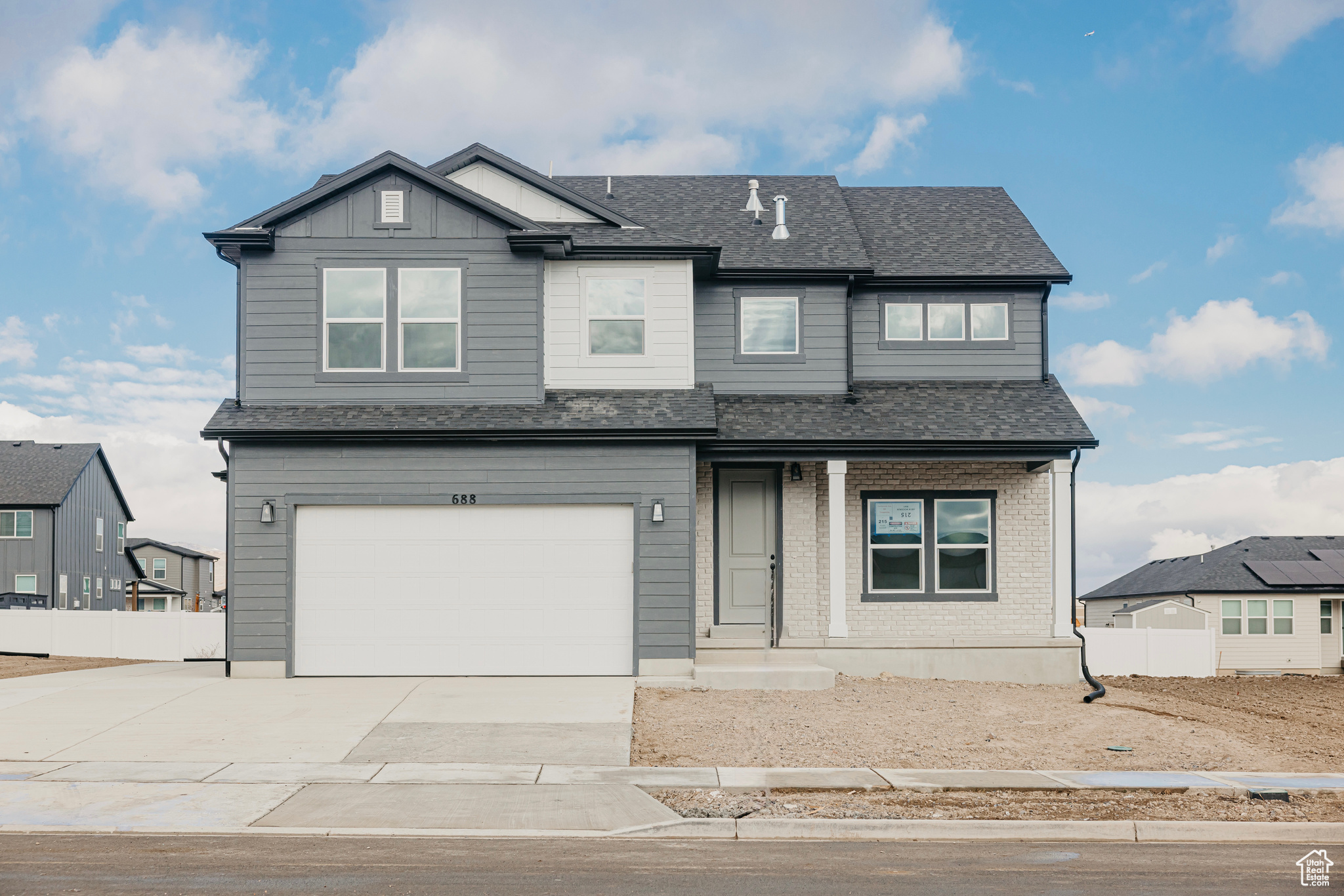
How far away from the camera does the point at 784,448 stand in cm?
1634

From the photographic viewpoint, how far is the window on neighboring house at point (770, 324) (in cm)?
1788

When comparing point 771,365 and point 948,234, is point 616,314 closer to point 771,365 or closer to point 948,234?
point 771,365

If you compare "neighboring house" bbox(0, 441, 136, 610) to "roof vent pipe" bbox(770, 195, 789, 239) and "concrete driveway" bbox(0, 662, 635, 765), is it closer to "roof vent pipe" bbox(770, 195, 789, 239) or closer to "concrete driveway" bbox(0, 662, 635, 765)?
Result: "concrete driveway" bbox(0, 662, 635, 765)

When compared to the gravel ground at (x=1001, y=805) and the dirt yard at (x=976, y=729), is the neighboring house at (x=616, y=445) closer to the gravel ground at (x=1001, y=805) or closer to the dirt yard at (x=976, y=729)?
the dirt yard at (x=976, y=729)

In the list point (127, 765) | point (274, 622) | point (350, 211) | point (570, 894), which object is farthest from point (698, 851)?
point (350, 211)

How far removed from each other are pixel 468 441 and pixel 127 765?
6239 millimetres

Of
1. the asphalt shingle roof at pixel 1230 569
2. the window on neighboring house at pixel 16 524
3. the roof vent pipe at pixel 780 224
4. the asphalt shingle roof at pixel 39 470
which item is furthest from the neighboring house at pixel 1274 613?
the window on neighboring house at pixel 16 524

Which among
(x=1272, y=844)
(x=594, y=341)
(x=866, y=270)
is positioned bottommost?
(x=1272, y=844)

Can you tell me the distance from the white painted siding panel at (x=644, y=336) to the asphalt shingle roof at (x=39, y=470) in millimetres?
29250

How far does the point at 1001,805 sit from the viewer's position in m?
8.84

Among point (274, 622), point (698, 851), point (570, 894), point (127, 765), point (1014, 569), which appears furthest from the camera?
point (1014, 569)

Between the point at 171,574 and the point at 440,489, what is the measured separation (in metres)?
52.6

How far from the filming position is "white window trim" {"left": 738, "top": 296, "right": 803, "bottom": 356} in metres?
17.8

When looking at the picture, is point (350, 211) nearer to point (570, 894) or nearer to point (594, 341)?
point (594, 341)
